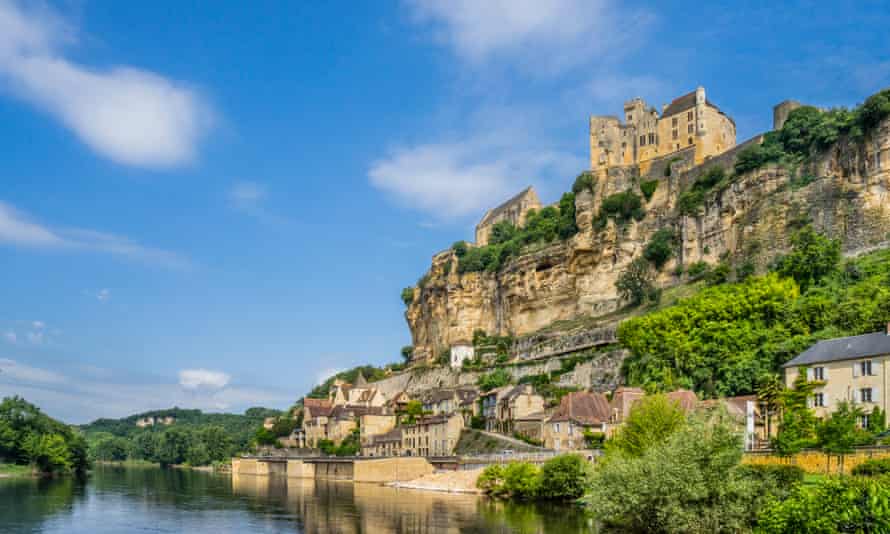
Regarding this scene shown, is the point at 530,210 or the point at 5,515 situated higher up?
the point at 530,210

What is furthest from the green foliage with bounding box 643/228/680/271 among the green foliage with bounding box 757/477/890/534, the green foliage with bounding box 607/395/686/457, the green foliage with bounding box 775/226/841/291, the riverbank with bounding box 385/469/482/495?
the green foliage with bounding box 757/477/890/534

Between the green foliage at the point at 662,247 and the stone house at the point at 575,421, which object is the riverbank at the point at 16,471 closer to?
the stone house at the point at 575,421

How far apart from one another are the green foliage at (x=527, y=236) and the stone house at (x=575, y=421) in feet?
103

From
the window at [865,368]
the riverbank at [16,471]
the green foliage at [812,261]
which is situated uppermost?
the green foliage at [812,261]

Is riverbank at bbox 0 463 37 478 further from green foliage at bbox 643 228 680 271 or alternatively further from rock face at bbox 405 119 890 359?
green foliage at bbox 643 228 680 271

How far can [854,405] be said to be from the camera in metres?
38.8

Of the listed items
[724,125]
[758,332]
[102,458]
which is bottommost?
[102,458]

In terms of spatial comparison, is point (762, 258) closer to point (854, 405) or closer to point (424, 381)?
point (854, 405)

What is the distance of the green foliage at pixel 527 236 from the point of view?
292ft

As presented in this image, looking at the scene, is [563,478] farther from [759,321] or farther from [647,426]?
[759,321]

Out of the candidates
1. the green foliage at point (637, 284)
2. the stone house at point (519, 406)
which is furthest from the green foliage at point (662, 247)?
the stone house at point (519, 406)

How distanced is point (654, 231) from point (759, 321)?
27494 millimetres

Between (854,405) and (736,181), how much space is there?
3488 centimetres

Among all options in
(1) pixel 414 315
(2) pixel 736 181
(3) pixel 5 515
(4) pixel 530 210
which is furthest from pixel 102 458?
(2) pixel 736 181
